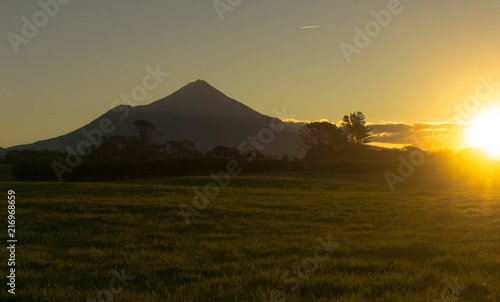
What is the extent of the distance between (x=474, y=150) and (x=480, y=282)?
80020 millimetres

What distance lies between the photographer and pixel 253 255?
1009cm

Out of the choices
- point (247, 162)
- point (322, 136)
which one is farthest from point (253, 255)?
point (322, 136)

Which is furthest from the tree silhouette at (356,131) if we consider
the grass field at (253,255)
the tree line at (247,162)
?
the grass field at (253,255)

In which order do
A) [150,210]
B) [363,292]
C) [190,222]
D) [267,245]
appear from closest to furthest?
[363,292] → [267,245] → [190,222] → [150,210]

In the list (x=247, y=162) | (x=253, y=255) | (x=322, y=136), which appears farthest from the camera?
(x=322, y=136)

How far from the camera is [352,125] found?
119938mm

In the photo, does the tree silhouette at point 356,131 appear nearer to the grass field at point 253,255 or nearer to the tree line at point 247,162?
the tree line at point 247,162

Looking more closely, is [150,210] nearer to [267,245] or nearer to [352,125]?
[267,245]

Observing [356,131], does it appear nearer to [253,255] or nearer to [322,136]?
[322,136]

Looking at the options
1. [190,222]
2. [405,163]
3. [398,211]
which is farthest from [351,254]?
[405,163]

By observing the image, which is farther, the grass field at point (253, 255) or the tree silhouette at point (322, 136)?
the tree silhouette at point (322, 136)

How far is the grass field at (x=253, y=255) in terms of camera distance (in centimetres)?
721

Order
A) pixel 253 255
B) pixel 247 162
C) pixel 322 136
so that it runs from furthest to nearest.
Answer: pixel 322 136, pixel 247 162, pixel 253 255

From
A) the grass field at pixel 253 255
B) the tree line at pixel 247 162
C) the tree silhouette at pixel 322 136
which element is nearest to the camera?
the grass field at pixel 253 255
